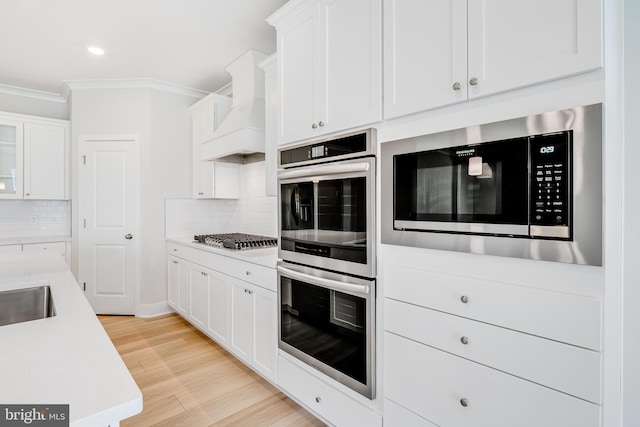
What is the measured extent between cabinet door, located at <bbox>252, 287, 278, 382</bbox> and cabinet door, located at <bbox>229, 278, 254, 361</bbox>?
6 centimetres

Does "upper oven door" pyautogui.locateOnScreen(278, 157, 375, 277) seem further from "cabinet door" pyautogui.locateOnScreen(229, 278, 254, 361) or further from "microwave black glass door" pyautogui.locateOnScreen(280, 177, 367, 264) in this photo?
"cabinet door" pyautogui.locateOnScreen(229, 278, 254, 361)

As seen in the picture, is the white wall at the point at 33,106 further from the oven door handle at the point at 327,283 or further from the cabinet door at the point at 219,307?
the oven door handle at the point at 327,283

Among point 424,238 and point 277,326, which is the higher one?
point 424,238

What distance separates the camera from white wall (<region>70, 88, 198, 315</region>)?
3885 millimetres

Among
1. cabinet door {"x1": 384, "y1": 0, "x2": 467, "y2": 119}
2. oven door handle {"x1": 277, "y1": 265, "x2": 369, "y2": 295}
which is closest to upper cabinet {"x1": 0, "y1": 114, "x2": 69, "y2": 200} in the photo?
oven door handle {"x1": 277, "y1": 265, "x2": 369, "y2": 295}

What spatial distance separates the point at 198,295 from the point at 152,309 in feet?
3.62

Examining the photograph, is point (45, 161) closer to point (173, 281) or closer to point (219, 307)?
point (173, 281)

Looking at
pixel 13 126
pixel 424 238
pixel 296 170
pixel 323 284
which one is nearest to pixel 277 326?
pixel 323 284

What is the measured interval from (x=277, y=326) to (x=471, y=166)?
1.56 meters

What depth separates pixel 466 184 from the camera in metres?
1.25

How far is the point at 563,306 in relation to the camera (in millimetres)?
1041

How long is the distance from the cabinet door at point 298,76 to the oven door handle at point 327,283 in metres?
0.82

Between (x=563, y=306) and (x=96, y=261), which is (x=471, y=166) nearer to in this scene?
(x=563, y=306)

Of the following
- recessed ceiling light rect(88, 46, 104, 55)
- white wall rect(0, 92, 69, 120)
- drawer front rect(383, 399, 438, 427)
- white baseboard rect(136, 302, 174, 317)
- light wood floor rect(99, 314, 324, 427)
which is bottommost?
light wood floor rect(99, 314, 324, 427)
